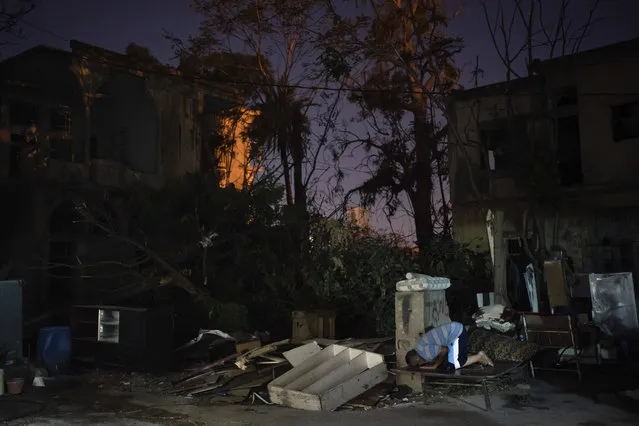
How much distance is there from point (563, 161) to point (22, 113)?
17367 millimetres

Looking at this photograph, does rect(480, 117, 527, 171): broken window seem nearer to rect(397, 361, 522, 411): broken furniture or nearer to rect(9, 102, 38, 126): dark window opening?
rect(397, 361, 522, 411): broken furniture

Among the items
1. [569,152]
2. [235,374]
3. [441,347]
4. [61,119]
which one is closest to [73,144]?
[61,119]

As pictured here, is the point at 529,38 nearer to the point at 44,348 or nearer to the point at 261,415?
the point at 261,415

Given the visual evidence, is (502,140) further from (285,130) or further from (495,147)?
(285,130)

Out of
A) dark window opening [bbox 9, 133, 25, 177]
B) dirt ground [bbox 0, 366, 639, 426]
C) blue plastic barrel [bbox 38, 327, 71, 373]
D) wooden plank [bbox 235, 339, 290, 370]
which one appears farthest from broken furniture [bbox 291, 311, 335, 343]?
dark window opening [bbox 9, 133, 25, 177]

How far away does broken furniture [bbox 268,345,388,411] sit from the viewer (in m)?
8.21

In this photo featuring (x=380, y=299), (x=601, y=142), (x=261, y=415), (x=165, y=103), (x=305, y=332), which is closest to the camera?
(x=261, y=415)

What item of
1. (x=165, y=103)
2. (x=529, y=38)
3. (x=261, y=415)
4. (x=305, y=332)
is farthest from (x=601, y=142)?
(x=165, y=103)

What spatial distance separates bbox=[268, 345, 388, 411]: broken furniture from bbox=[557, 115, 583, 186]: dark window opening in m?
12.2

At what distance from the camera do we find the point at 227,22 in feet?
76.7

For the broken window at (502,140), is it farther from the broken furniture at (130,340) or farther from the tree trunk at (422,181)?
the broken furniture at (130,340)

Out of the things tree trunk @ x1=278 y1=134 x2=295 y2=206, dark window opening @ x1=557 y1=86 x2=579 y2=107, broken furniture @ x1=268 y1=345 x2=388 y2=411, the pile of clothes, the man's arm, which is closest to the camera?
the man's arm

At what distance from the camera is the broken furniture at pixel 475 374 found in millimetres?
7699

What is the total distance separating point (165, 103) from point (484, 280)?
13.0 meters
